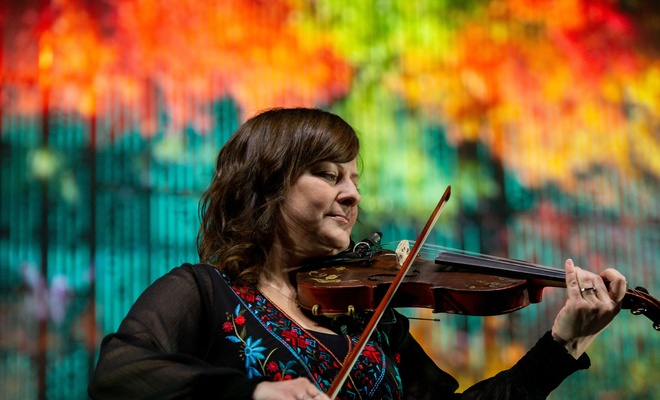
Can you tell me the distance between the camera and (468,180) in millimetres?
3076

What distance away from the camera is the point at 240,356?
1.33m

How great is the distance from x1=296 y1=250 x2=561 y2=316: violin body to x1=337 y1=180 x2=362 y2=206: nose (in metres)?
0.15

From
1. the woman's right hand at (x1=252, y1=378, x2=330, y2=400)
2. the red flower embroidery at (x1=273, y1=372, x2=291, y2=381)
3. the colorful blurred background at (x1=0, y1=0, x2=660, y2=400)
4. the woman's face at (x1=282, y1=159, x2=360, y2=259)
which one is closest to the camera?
the woman's right hand at (x1=252, y1=378, x2=330, y2=400)

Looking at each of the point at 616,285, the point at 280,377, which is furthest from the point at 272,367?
the point at 616,285

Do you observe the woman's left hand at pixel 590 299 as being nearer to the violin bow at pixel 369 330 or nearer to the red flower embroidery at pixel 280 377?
the violin bow at pixel 369 330

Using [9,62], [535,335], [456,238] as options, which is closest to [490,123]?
[456,238]

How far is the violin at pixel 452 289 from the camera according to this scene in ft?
4.70

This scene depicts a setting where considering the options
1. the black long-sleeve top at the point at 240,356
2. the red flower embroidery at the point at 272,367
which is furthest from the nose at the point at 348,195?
the red flower embroidery at the point at 272,367

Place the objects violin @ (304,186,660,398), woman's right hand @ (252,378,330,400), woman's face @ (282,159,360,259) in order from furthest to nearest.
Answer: woman's face @ (282,159,360,259) → violin @ (304,186,660,398) → woman's right hand @ (252,378,330,400)

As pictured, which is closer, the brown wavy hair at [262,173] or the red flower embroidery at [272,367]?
the red flower embroidery at [272,367]

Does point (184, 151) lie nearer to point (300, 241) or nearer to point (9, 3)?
point (9, 3)

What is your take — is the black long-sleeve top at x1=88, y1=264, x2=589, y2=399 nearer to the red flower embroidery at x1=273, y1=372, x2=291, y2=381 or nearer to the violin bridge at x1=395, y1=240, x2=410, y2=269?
the red flower embroidery at x1=273, y1=372, x2=291, y2=381

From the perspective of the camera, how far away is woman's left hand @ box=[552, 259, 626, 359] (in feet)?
4.62

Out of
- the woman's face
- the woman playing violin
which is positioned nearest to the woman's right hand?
the woman playing violin
